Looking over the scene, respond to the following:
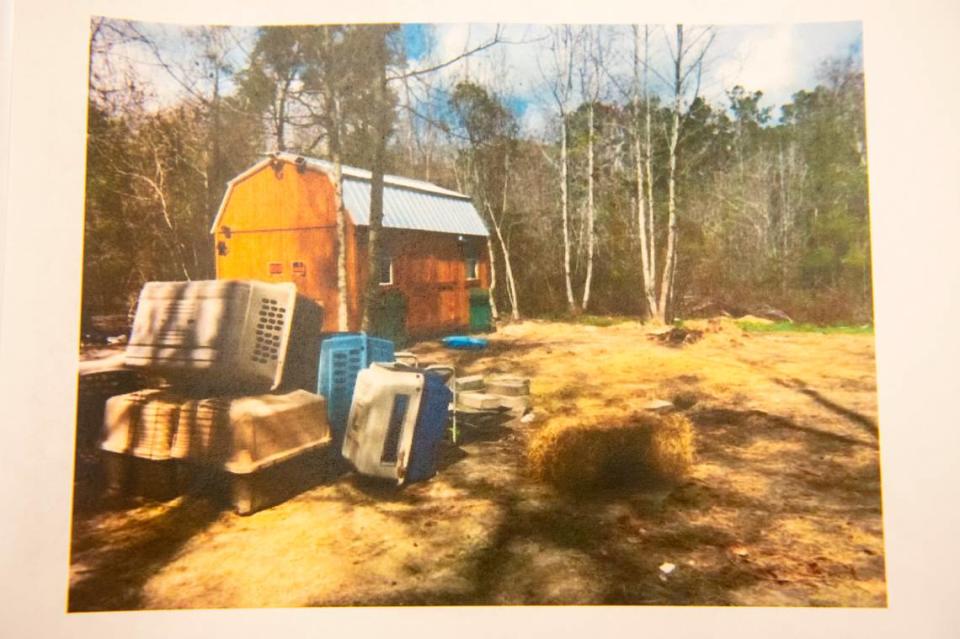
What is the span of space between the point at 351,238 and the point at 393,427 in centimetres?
87

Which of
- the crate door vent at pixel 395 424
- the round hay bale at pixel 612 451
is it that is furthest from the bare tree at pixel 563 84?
the crate door vent at pixel 395 424

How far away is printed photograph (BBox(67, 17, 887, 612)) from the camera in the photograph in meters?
2.12

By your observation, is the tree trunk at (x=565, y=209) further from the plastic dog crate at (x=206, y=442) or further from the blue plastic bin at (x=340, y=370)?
the plastic dog crate at (x=206, y=442)

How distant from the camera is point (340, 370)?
2.25m

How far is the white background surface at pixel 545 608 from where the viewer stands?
209 cm

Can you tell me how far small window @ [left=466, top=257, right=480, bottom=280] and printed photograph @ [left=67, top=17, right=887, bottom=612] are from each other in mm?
19

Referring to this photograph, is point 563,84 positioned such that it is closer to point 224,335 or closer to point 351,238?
point 351,238

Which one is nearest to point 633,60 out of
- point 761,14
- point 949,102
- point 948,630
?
point 761,14

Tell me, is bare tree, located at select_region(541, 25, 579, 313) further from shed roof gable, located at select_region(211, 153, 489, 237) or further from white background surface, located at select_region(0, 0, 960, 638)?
shed roof gable, located at select_region(211, 153, 489, 237)

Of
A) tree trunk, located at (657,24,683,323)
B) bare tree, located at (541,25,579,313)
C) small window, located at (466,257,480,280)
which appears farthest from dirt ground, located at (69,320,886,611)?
bare tree, located at (541,25,579,313)

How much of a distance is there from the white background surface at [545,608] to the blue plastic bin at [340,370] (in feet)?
2.52

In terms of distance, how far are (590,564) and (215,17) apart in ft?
9.50

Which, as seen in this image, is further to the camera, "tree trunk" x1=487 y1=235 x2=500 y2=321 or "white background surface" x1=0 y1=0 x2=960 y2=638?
"tree trunk" x1=487 y1=235 x2=500 y2=321

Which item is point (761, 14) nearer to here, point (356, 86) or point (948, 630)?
point (356, 86)
